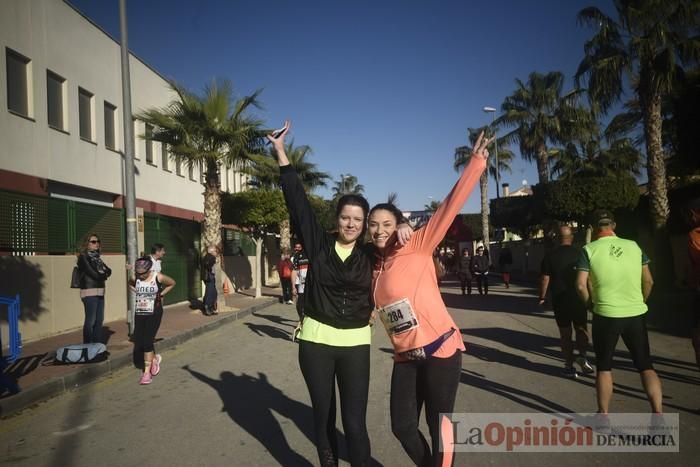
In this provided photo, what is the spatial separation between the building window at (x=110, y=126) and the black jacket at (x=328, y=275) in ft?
53.4

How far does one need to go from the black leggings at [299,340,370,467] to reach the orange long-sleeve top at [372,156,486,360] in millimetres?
244

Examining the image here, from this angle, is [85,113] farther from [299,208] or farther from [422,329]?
[422,329]

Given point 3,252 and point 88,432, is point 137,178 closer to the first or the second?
point 3,252

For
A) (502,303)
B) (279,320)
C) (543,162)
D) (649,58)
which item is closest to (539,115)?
(543,162)

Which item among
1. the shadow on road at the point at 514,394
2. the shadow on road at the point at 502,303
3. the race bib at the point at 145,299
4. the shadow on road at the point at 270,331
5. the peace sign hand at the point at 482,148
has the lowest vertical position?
the shadow on road at the point at 502,303

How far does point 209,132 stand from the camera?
14570 mm

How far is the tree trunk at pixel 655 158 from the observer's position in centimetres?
1706

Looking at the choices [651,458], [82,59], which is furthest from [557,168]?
[651,458]

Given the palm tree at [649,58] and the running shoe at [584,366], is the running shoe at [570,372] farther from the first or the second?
the palm tree at [649,58]

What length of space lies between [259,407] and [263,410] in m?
0.14

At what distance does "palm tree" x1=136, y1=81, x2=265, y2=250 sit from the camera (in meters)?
14.4

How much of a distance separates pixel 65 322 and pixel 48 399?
530 cm

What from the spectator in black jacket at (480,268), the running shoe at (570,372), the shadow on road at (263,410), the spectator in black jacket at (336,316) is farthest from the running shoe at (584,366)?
the spectator in black jacket at (480,268)

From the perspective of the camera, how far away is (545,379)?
609 cm
